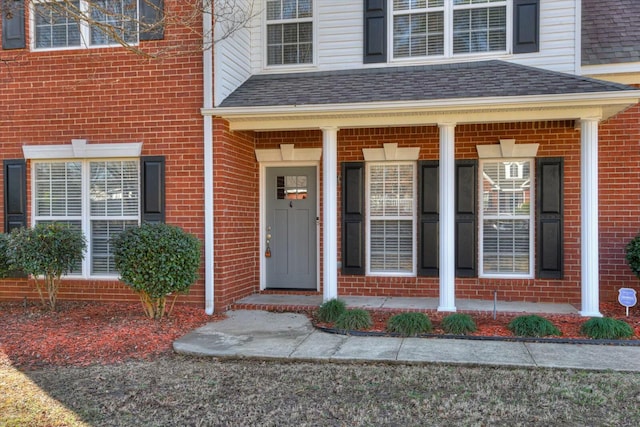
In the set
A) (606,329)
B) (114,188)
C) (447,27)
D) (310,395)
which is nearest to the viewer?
(310,395)

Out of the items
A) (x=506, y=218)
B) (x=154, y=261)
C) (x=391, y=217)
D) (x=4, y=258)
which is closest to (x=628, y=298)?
(x=506, y=218)

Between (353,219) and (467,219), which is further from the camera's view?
(353,219)

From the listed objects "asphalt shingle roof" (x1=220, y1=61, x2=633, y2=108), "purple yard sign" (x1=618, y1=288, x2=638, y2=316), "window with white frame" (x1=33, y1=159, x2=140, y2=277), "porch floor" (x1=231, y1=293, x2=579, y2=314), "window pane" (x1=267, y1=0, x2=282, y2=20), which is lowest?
"porch floor" (x1=231, y1=293, x2=579, y2=314)

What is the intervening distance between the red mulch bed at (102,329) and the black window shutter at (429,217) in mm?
1302

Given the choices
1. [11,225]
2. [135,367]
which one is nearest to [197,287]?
[135,367]

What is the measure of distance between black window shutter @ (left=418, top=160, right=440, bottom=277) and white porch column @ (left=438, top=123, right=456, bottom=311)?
0.99m

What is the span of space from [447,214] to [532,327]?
6.06ft

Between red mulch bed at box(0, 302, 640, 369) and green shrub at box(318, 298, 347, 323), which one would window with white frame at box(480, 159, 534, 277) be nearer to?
red mulch bed at box(0, 302, 640, 369)

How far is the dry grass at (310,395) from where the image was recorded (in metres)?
4.20

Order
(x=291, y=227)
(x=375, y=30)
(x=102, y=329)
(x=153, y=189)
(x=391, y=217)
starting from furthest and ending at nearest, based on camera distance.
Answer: (x=291, y=227) < (x=391, y=217) < (x=375, y=30) < (x=153, y=189) < (x=102, y=329)

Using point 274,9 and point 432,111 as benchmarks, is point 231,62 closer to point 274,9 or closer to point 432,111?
point 274,9

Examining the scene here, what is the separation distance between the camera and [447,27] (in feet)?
27.8

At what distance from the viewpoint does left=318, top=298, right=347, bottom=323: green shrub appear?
23.6 ft

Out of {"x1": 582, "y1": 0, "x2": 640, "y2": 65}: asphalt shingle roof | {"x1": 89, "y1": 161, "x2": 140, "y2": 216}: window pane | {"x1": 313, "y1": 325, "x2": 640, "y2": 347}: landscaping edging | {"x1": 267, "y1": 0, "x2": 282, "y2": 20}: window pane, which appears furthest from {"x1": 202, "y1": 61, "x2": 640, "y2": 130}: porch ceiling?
{"x1": 313, "y1": 325, "x2": 640, "y2": 347}: landscaping edging
